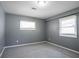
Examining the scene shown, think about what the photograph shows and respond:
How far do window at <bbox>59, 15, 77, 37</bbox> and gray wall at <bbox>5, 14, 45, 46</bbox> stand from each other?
6.15 feet

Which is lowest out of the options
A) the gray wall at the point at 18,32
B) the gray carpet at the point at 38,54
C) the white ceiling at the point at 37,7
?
the gray carpet at the point at 38,54

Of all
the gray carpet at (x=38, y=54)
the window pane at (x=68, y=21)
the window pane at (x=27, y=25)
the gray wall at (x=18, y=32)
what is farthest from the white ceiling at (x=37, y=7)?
the gray carpet at (x=38, y=54)

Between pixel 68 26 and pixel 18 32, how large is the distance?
3314mm

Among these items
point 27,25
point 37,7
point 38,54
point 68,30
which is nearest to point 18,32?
point 27,25

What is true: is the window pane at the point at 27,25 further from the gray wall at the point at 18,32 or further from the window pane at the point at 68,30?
the window pane at the point at 68,30

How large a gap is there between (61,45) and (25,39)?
8.46 ft

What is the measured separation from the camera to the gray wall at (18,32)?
3273mm

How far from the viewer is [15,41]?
344cm

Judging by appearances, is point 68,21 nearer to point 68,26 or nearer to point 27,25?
point 68,26

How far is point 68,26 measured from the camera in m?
3.02

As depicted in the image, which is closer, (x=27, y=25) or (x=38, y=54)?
(x=38, y=54)

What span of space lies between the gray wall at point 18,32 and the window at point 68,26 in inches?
73.7

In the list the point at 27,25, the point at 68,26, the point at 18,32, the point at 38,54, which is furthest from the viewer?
the point at 27,25

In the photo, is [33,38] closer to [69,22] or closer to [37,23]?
[37,23]
